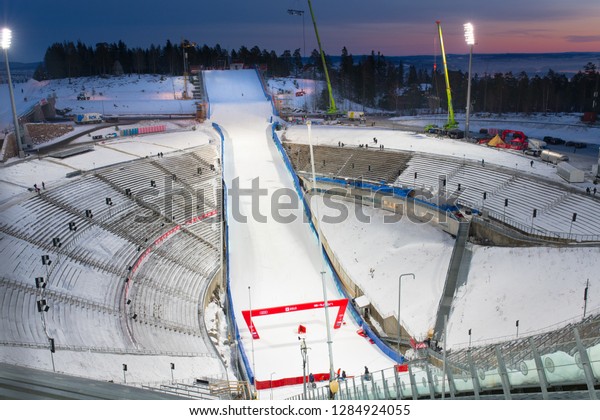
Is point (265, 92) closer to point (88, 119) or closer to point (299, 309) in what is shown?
point (88, 119)

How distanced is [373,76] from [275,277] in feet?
123

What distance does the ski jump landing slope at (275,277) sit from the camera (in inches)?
464

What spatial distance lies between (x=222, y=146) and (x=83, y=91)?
23.1 meters

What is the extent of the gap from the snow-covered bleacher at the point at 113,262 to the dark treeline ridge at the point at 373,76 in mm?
24017

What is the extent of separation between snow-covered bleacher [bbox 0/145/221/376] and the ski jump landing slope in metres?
1.00

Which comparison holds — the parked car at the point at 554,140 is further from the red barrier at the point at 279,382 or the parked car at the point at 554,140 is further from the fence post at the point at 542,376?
the fence post at the point at 542,376

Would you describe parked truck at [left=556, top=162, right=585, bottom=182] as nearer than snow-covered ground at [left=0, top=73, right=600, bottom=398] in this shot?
No

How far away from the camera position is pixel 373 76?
161 feet

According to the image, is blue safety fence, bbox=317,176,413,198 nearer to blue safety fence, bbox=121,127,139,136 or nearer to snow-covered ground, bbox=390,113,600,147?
snow-covered ground, bbox=390,113,600,147

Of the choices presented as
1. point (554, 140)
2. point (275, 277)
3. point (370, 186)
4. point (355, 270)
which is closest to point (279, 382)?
point (275, 277)

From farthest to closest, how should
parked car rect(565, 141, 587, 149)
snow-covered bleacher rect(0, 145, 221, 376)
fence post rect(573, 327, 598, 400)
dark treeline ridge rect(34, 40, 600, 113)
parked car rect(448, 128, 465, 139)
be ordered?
dark treeline ridge rect(34, 40, 600, 113) → parked car rect(565, 141, 587, 149) → parked car rect(448, 128, 465, 139) → snow-covered bleacher rect(0, 145, 221, 376) → fence post rect(573, 327, 598, 400)

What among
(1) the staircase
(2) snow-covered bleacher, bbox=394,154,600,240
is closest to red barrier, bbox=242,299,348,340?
(1) the staircase

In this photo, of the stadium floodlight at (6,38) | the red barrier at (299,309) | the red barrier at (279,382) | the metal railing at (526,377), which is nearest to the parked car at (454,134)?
the red barrier at (299,309)

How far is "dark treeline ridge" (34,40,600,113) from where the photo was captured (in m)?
41.5
